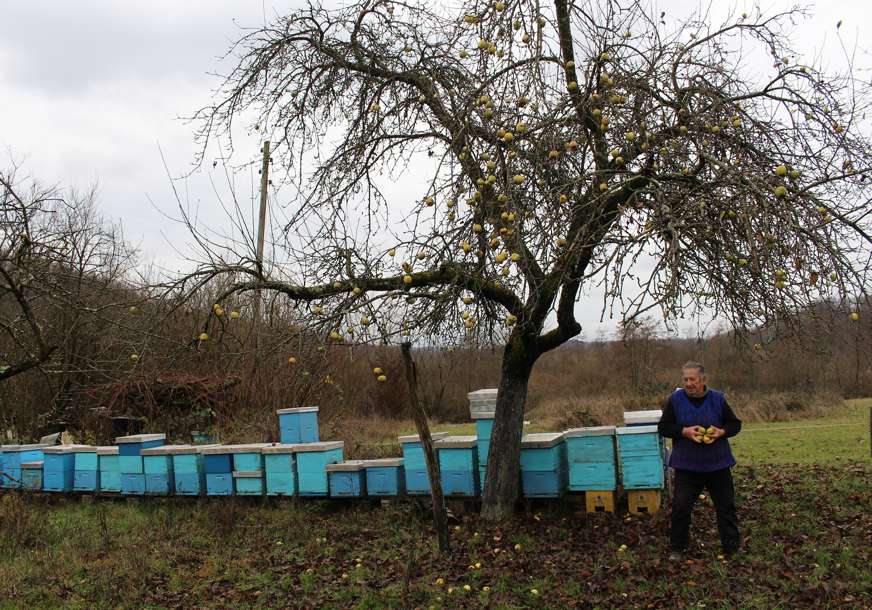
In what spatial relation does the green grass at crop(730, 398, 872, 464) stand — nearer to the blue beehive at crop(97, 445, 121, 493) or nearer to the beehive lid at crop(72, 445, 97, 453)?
the blue beehive at crop(97, 445, 121, 493)

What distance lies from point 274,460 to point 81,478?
325 centimetres

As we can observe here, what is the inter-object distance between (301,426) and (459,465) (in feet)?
7.10

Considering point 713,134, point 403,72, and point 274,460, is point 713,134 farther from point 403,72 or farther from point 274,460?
point 274,460

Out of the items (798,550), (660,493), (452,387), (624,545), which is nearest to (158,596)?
(624,545)

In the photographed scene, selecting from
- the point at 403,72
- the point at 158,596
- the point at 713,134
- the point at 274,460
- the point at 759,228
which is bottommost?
the point at 158,596

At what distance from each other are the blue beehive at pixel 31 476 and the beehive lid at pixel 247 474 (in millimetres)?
3489

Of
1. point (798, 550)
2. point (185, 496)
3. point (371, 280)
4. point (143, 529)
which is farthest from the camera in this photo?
point (185, 496)

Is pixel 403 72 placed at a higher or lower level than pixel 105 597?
higher

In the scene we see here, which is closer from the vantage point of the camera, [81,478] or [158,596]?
[158,596]

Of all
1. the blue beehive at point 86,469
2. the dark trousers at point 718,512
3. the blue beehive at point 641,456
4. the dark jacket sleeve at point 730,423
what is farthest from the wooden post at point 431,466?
the blue beehive at point 86,469

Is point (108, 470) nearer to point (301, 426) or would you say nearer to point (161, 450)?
point (161, 450)

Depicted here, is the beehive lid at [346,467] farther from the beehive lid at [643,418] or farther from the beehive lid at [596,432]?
the beehive lid at [643,418]

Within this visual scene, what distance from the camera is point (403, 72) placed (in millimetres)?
6441

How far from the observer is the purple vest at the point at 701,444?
5.18 m
